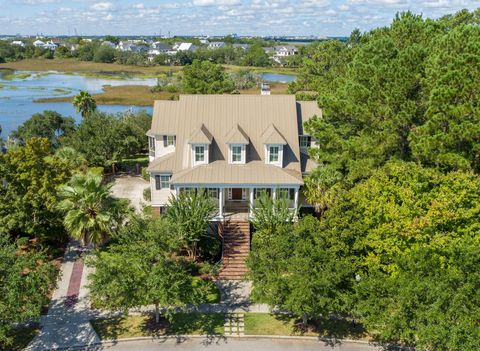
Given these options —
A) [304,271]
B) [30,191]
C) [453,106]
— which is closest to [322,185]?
[453,106]

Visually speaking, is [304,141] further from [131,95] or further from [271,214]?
[131,95]

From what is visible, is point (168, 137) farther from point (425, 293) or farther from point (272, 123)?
point (425, 293)

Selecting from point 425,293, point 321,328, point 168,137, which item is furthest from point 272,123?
point 425,293

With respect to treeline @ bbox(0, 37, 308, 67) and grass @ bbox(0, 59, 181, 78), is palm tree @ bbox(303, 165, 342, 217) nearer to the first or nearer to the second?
grass @ bbox(0, 59, 181, 78)

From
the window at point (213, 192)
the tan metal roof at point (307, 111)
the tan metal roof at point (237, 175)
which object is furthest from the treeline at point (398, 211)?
the window at point (213, 192)

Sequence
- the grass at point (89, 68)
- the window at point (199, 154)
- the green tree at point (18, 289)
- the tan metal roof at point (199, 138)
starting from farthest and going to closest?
the grass at point (89, 68), the window at point (199, 154), the tan metal roof at point (199, 138), the green tree at point (18, 289)

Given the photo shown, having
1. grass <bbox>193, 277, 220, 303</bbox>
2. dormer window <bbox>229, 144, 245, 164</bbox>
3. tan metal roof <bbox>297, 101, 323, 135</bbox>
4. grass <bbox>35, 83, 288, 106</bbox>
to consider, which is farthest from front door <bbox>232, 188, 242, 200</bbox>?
grass <bbox>35, 83, 288, 106</bbox>

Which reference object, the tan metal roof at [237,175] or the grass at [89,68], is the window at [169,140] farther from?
the grass at [89,68]
